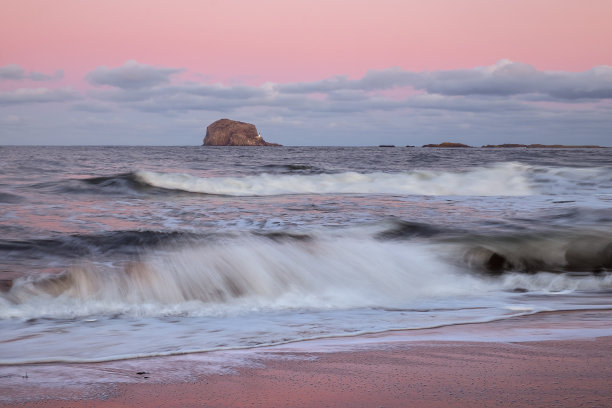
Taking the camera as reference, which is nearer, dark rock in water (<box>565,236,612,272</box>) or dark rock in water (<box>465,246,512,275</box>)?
dark rock in water (<box>465,246,512,275</box>)

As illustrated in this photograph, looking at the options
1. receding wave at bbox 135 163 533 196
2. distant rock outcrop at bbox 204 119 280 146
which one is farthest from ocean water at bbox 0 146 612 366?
distant rock outcrop at bbox 204 119 280 146

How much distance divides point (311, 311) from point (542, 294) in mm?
2253

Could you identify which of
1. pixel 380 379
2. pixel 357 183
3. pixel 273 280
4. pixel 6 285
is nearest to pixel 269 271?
pixel 273 280

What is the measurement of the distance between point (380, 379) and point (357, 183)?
15.6 m

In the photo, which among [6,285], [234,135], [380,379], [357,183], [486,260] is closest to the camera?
[380,379]

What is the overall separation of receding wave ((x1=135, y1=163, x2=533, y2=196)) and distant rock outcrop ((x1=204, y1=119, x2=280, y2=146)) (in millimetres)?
111944

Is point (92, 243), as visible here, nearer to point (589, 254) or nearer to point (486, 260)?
point (486, 260)

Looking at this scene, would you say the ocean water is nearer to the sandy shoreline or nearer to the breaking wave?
the breaking wave

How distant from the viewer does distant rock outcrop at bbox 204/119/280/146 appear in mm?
130000

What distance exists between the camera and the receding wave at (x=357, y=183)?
613 inches

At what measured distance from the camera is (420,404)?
75.6 inches

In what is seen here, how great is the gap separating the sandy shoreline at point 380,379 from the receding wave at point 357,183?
12265 millimetres

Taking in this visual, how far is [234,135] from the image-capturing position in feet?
427

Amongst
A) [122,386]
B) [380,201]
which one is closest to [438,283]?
[122,386]
